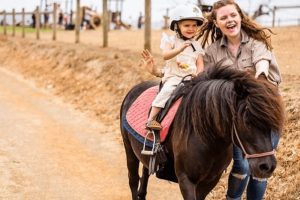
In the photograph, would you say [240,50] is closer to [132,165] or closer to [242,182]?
[242,182]

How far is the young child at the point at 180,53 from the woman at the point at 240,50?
0.12m

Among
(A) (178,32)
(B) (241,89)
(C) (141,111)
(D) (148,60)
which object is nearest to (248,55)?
(A) (178,32)

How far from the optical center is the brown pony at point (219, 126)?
3105 millimetres

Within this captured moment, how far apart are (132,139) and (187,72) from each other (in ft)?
3.36

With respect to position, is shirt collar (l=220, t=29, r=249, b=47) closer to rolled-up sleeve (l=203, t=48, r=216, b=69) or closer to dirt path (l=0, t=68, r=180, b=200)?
rolled-up sleeve (l=203, t=48, r=216, b=69)

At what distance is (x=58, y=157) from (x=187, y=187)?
459cm

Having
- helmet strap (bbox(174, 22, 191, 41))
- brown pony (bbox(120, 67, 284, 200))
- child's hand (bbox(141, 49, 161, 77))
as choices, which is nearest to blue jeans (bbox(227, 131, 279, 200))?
brown pony (bbox(120, 67, 284, 200))

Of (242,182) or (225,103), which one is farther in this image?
(242,182)

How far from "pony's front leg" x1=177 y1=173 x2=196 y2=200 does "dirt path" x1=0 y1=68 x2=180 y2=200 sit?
2526 mm

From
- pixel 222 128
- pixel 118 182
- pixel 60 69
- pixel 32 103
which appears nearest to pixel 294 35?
pixel 60 69

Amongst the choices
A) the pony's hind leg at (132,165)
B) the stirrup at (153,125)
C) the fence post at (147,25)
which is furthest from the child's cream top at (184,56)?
the fence post at (147,25)

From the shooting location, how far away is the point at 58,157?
316 inches

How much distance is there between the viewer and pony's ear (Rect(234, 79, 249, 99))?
3.23 m

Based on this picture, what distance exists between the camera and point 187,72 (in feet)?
14.0
